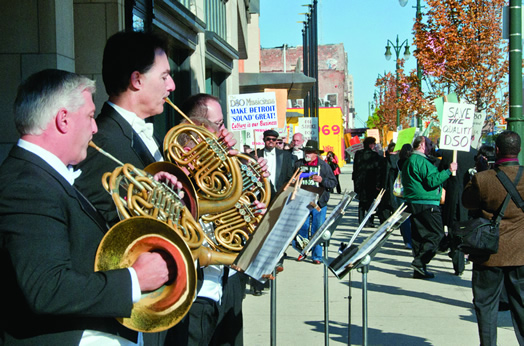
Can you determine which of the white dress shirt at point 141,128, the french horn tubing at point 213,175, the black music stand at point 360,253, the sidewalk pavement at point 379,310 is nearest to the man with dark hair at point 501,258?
the sidewalk pavement at point 379,310

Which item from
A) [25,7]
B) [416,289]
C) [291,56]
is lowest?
[416,289]

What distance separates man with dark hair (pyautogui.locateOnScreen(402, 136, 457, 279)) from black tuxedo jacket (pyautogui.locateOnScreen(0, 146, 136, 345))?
7.78 meters

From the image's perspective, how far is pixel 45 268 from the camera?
1.99 metres

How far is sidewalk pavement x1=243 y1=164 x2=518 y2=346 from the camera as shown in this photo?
6578 millimetres

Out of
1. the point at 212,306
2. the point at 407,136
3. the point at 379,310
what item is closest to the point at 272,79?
the point at 407,136

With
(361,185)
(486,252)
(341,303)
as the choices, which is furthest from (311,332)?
(361,185)

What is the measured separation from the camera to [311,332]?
22.1ft

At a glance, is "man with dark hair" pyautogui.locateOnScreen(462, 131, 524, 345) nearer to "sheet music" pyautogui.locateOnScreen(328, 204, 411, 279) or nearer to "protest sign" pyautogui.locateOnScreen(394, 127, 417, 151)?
"sheet music" pyautogui.locateOnScreen(328, 204, 411, 279)

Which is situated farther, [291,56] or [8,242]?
[291,56]

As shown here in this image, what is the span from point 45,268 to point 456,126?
7.91 m

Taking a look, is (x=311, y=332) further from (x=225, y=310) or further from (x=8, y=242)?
(x=8, y=242)

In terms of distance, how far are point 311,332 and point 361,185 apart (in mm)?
8658

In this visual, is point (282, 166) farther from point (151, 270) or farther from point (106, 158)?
point (151, 270)

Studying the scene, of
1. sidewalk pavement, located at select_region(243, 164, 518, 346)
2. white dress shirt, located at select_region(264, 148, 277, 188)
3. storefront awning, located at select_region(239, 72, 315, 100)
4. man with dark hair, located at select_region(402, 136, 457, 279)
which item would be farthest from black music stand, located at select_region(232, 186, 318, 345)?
storefront awning, located at select_region(239, 72, 315, 100)
